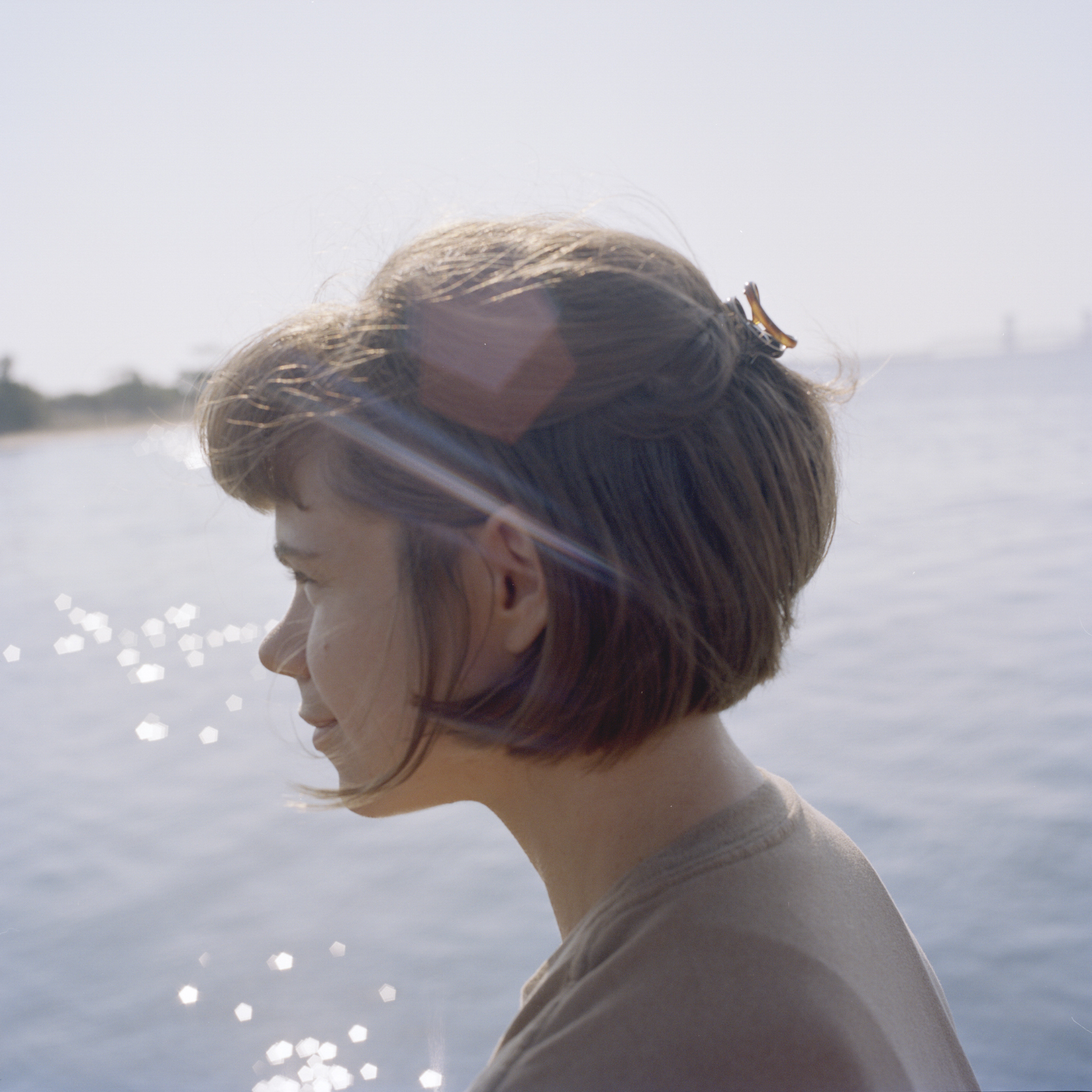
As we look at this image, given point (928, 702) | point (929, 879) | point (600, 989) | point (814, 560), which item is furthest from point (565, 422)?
point (928, 702)

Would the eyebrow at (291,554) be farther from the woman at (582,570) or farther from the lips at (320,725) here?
the lips at (320,725)

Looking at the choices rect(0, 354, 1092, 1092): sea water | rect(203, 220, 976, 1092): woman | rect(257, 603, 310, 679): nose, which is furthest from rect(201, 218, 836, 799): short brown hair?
rect(0, 354, 1092, 1092): sea water

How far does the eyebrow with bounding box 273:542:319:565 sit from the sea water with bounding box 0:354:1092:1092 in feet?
0.61

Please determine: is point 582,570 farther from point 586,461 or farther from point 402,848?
point 402,848

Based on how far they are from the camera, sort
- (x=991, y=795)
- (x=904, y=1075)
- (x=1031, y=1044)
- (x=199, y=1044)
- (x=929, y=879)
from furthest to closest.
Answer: (x=991, y=795), (x=929, y=879), (x=199, y=1044), (x=1031, y=1044), (x=904, y=1075)

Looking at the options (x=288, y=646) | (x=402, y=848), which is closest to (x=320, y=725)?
(x=288, y=646)

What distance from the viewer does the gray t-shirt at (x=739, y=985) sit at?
0.59m

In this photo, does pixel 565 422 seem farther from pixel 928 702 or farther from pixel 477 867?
pixel 928 702

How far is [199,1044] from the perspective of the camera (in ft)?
7.97

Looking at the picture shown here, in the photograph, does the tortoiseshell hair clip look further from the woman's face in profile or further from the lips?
the lips

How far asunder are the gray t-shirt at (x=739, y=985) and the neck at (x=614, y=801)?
25mm

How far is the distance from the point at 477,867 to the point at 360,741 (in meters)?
2.41

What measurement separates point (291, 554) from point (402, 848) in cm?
264

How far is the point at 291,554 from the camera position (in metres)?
0.82
